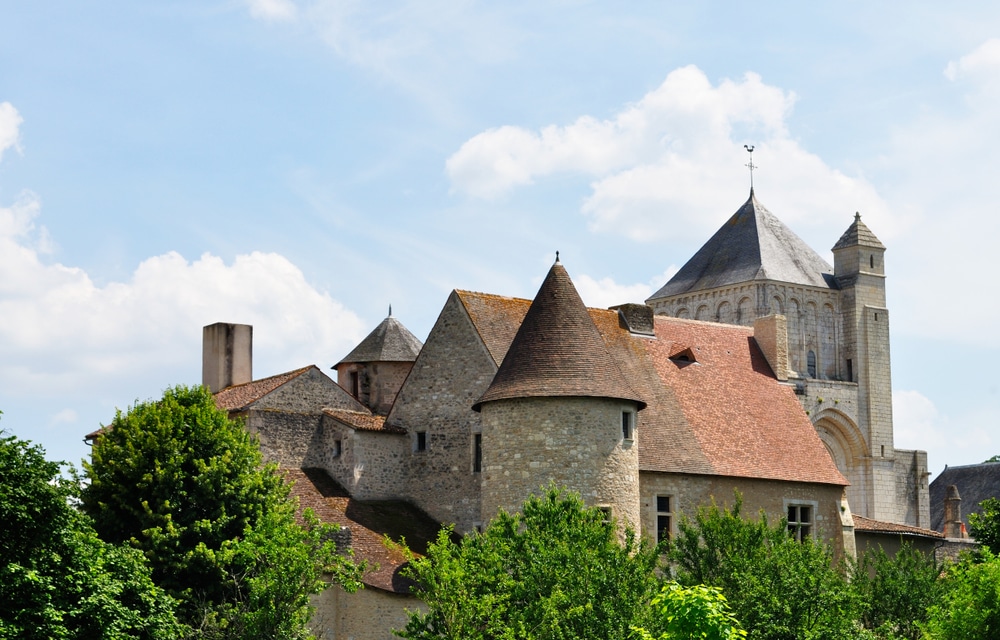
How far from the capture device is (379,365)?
46156 mm

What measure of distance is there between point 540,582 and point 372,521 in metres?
8.17

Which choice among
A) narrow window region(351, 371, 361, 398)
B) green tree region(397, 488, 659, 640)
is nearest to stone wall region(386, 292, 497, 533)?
green tree region(397, 488, 659, 640)

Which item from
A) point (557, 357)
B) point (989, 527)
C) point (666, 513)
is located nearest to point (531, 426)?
point (557, 357)

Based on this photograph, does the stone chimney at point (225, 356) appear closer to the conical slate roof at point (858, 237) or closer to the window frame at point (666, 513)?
the window frame at point (666, 513)

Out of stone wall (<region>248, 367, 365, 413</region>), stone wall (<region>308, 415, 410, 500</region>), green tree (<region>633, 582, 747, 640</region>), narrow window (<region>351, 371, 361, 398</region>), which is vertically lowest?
green tree (<region>633, 582, 747, 640</region>)

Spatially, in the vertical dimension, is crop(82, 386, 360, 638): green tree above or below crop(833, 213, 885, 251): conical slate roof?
below

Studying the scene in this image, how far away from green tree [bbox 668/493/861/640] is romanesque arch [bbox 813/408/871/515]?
46500mm

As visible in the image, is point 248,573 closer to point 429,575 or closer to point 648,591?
point 429,575

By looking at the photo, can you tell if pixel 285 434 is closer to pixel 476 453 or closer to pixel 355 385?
pixel 476 453

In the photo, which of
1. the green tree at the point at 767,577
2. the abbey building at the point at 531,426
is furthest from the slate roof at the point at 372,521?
the green tree at the point at 767,577

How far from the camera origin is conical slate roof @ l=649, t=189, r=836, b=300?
79625 millimetres

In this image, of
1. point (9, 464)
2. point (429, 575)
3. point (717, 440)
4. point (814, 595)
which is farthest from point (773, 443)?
point (9, 464)

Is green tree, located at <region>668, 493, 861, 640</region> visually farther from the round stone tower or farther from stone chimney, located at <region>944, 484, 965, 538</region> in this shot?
stone chimney, located at <region>944, 484, 965, 538</region>

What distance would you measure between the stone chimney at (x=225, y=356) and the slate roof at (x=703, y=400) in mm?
8710
